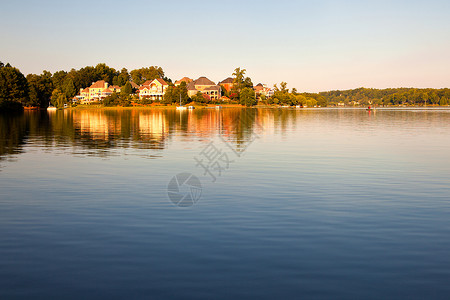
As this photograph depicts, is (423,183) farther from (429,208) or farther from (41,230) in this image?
(41,230)

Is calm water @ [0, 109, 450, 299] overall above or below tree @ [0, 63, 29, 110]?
below

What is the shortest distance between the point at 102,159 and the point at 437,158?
26.2 metres

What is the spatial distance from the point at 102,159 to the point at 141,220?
16960 millimetres

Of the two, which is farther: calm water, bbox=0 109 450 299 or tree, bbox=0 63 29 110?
tree, bbox=0 63 29 110

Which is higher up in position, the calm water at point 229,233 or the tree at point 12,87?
the tree at point 12,87

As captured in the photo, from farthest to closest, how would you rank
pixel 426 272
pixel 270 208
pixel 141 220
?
pixel 270 208
pixel 141 220
pixel 426 272

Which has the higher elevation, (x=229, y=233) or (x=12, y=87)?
A: (x=12, y=87)

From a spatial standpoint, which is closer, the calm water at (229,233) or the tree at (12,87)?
the calm water at (229,233)

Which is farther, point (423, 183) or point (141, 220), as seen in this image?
point (423, 183)

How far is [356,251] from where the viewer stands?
11.2m

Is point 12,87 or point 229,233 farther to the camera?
point 12,87

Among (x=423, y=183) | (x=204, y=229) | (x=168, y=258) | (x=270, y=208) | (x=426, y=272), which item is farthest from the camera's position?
(x=423, y=183)

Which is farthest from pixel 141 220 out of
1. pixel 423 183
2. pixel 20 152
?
pixel 20 152

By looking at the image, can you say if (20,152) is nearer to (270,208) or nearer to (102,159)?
(102,159)
